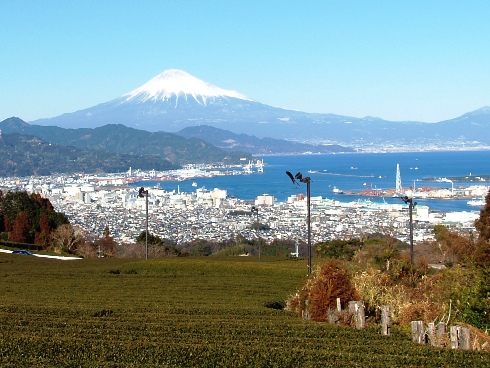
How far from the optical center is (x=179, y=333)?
1025cm

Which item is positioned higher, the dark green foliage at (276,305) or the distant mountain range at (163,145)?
the distant mountain range at (163,145)

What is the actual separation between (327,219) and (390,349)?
53.7 metres

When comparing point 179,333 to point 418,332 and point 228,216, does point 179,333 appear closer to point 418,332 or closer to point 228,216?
point 418,332

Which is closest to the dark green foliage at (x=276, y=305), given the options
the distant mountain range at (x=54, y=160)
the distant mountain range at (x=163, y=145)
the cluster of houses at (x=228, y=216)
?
the cluster of houses at (x=228, y=216)

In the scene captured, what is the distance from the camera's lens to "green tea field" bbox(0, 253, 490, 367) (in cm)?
834

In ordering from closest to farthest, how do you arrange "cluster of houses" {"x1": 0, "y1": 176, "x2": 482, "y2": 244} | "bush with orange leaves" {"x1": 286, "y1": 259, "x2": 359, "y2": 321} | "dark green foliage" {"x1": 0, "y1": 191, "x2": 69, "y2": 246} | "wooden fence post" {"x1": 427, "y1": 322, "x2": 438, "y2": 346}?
"wooden fence post" {"x1": 427, "y1": 322, "x2": 438, "y2": 346} < "bush with orange leaves" {"x1": 286, "y1": 259, "x2": 359, "y2": 321} < "dark green foliage" {"x1": 0, "y1": 191, "x2": 69, "y2": 246} < "cluster of houses" {"x1": 0, "y1": 176, "x2": 482, "y2": 244}

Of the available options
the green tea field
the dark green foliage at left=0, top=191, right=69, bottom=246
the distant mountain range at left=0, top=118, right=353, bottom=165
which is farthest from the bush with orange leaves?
the distant mountain range at left=0, top=118, right=353, bottom=165

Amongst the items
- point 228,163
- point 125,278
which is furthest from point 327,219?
point 228,163

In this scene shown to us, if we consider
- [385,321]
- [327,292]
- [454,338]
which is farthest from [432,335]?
[327,292]

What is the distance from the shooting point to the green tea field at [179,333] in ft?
27.3

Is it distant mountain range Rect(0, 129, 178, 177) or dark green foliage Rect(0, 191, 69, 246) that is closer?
dark green foliage Rect(0, 191, 69, 246)

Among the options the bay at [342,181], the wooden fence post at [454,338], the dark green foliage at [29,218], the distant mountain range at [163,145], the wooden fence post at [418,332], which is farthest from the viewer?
the distant mountain range at [163,145]

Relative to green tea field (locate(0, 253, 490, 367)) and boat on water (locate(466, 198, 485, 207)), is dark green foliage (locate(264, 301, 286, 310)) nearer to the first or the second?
green tea field (locate(0, 253, 490, 367))

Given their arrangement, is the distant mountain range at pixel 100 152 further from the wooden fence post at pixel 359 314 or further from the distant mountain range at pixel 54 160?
the wooden fence post at pixel 359 314
